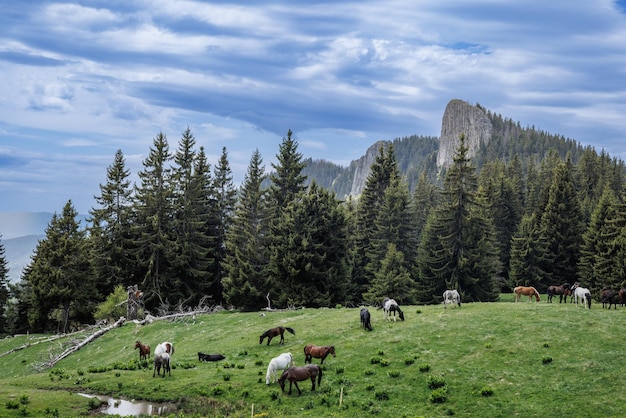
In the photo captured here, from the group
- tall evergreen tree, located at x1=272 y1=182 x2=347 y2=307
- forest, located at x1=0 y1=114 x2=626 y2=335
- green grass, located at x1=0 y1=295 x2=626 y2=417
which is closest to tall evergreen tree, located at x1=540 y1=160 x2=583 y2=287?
forest, located at x1=0 y1=114 x2=626 y2=335

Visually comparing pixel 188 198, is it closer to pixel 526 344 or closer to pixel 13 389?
pixel 13 389


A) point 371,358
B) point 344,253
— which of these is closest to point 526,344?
point 371,358

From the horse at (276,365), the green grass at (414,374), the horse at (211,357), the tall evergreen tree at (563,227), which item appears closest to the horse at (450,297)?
the green grass at (414,374)

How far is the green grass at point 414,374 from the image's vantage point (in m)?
20.3

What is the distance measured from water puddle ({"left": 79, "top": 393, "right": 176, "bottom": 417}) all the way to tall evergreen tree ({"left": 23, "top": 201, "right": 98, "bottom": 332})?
139 ft

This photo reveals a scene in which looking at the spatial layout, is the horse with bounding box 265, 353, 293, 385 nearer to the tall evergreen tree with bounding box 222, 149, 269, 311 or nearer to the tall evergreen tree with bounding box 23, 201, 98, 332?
the tall evergreen tree with bounding box 222, 149, 269, 311

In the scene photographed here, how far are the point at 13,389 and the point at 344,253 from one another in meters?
38.3

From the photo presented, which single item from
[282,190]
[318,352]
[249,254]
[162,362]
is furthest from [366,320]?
[282,190]

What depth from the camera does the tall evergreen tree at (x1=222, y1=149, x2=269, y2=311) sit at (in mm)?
58312

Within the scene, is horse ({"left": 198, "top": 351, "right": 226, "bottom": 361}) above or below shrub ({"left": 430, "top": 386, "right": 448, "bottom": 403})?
below

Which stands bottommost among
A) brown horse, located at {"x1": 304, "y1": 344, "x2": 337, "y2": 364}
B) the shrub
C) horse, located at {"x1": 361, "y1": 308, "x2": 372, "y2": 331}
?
the shrub

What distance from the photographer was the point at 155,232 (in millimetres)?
66812

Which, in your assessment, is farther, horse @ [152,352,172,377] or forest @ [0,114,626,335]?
forest @ [0,114,626,335]

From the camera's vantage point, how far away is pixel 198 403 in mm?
22312
